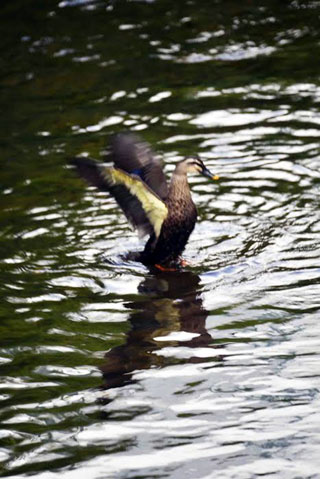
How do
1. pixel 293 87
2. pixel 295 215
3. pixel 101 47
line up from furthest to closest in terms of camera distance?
pixel 101 47 → pixel 293 87 → pixel 295 215

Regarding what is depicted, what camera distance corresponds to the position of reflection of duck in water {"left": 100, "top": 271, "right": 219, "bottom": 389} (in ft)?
24.4

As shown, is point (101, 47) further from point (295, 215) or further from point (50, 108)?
point (295, 215)

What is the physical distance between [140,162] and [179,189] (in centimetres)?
55

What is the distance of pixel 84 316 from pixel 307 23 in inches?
340

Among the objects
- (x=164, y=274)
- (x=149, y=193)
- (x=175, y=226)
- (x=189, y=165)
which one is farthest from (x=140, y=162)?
(x=164, y=274)

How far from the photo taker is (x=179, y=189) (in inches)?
380

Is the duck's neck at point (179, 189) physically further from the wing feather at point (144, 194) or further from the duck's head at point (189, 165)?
the wing feather at point (144, 194)

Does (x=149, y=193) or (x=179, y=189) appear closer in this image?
(x=149, y=193)

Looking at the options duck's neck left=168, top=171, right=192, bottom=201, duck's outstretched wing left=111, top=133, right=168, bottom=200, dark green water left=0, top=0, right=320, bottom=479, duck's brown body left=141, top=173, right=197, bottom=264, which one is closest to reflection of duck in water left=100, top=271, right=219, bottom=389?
dark green water left=0, top=0, right=320, bottom=479

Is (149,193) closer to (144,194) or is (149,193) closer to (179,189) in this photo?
(144,194)

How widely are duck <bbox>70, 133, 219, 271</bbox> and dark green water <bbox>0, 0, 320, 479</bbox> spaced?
235 mm

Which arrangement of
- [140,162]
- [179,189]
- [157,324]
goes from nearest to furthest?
[157,324], [179,189], [140,162]

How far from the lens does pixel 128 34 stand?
15969 millimetres

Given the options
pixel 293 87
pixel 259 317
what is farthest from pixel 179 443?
pixel 293 87
